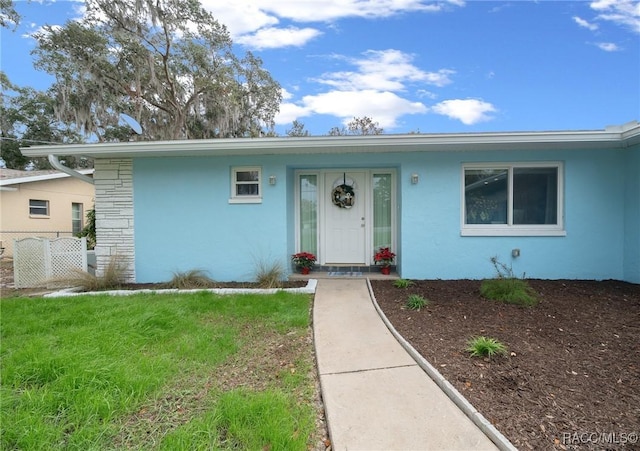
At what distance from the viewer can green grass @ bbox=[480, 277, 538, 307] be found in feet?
14.5

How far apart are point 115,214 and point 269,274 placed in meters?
3.44

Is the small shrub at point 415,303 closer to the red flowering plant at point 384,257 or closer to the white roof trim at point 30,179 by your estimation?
the red flowering plant at point 384,257

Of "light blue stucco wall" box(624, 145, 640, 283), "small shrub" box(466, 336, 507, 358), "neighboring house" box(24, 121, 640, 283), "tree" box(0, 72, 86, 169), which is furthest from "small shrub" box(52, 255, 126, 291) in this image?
"tree" box(0, 72, 86, 169)

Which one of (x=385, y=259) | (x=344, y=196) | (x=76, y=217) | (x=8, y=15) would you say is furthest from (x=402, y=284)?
(x=76, y=217)

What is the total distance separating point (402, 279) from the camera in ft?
19.5

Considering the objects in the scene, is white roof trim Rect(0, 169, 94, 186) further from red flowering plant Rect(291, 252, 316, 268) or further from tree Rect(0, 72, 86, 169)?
red flowering plant Rect(291, 252, 316, 268)

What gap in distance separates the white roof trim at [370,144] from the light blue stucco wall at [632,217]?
1.09 feet

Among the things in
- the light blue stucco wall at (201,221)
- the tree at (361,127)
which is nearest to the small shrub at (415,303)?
the light blue stucco wall at (201,221)

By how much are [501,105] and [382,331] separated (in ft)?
35.3

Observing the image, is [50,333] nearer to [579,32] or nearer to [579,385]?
[579,385]

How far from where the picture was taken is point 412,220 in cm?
606

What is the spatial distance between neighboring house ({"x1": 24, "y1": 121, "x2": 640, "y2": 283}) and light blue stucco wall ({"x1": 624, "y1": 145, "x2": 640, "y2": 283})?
0.02 m

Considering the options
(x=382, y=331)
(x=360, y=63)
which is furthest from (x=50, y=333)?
(x=360, y=63)

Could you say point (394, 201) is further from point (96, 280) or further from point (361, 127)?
point (361, 127)
